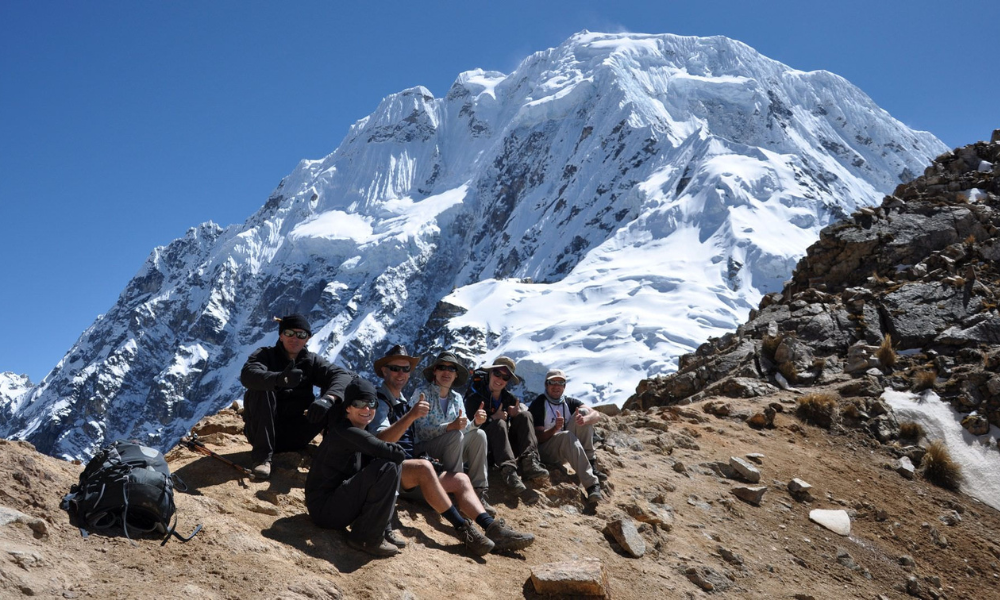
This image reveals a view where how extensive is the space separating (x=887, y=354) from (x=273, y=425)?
994 centimetres

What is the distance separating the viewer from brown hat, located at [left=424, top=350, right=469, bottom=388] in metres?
6.82

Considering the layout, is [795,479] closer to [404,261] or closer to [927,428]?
[927,428]

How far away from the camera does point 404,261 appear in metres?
186

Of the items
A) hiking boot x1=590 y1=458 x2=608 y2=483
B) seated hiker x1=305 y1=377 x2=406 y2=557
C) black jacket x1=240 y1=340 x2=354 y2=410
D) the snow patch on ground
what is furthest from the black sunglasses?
the snow patch on ground

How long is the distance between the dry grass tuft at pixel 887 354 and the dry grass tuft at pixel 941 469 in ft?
7.43

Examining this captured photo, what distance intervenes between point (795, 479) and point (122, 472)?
24.7ft

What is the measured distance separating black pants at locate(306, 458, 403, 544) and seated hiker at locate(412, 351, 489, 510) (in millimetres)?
1023

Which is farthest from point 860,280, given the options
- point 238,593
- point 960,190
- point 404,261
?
point 404,261

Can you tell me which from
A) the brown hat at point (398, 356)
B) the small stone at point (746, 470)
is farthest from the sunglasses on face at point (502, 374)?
the small stone at point (746, 470)

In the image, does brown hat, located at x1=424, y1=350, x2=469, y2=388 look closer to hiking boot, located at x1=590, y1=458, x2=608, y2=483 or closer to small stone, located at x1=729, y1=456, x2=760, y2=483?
hiking boot, located at x1=590, y1=458, x2=608, y2=483

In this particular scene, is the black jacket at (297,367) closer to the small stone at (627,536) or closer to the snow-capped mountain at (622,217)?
the small stone at (627,536)

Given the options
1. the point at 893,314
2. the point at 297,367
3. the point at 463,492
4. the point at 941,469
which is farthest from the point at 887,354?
the point at 297,367

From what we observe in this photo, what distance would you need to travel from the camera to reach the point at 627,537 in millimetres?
6945

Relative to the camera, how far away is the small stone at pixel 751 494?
872 cm
